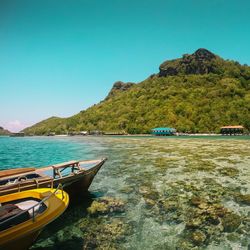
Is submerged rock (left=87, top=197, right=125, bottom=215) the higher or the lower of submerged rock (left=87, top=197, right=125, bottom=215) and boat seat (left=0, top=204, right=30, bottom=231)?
the lower

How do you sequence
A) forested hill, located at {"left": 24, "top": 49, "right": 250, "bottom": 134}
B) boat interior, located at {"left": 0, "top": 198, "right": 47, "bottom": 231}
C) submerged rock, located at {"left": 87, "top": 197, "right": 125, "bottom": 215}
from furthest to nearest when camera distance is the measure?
forested hill, located at {"left": 24, "top": 49, "right": 250, "bottom": 134}, submerged rock, located at {"left": 87, "top": 197, "right": 125, "bottom": 215}, boat interior, located at {"left": 0, "top": 198, "right": 47, "bottom": 231}

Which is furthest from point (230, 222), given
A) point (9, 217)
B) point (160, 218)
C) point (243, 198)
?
point (9, 217)

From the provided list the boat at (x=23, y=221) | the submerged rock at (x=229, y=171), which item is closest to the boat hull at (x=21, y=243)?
the boat at (x=23, y=221)

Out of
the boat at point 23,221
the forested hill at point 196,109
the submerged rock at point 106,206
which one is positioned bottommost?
the submerged rock at point 106,206

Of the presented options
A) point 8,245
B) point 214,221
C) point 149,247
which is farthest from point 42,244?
point 214,221

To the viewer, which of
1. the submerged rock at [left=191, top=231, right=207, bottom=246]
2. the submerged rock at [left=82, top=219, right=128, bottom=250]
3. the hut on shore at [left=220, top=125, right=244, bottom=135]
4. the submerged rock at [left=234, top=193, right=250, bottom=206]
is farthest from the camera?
the hut on shore at [left=220, top=125, right=244, bottom=135]

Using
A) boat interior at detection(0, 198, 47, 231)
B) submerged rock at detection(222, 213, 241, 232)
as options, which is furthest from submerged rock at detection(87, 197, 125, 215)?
submerged rock at detection(222, 213, 241, 232)

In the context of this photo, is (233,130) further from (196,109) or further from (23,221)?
(23,221)

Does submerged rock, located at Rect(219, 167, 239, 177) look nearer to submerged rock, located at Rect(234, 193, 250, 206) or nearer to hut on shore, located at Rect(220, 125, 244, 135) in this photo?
submerged rock, located at Rect(234, 193, 250, 206)

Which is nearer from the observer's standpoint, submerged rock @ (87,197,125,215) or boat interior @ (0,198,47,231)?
boat interior @ (0,198,47,231)

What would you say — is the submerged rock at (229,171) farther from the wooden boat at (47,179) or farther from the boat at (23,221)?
the boat at (23,221)

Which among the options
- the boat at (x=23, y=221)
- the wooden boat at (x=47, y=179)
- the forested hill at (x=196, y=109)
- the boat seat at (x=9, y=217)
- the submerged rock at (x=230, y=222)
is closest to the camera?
the boat at (x=23, y=221)

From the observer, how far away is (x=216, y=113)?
151 meters

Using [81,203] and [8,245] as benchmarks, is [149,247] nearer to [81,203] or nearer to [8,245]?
[8,245]
